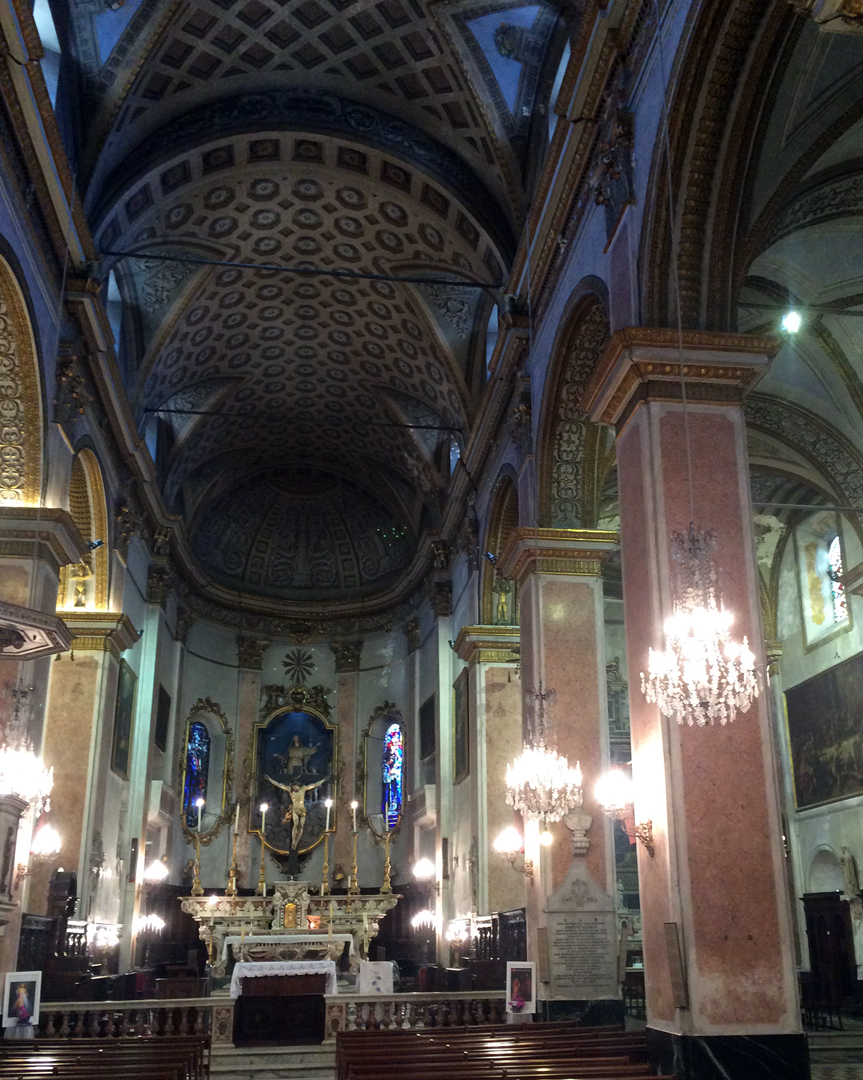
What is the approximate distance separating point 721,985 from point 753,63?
24.1 feet

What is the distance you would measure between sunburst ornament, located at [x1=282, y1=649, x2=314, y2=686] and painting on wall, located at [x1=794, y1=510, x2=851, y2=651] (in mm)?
13374

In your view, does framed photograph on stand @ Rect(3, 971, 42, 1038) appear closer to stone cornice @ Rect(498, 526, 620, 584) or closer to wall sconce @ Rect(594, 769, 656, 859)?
wall sconce @ Rect(594, 769, 656, 859)

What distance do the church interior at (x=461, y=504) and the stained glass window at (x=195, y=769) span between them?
6.2 inches

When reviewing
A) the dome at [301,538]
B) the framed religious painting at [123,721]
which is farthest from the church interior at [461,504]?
A: the dome at [301,538]

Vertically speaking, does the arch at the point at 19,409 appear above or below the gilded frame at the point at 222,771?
above

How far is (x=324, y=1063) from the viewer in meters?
12.0

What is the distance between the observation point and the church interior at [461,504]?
863 centimetres

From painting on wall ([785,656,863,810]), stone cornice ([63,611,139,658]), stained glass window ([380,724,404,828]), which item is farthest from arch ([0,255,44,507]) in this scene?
stained glass window ([380,724,404,828])

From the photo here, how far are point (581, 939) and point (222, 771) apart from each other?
16498 millimetres

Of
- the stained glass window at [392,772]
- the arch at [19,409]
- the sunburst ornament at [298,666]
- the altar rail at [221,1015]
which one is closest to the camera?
the altar rail at [221,1015]

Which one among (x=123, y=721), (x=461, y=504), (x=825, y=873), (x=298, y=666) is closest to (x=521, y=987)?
(x=825, y=873)

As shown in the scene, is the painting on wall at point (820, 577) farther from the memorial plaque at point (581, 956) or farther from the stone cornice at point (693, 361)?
the stone cornice at point (693, 361)

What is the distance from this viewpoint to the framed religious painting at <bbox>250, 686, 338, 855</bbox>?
85.6 feet

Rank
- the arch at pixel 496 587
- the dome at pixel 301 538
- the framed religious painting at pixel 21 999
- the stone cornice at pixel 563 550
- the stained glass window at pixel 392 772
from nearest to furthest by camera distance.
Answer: the framed religious painting at pixel 21 999
the stone cornice at pixel 563 550
the arch at pixel 496 587
the stained glass window at pixel 392 772
the dome at pixel 301 538
